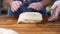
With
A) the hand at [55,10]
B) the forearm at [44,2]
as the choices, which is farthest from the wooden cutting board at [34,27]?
the forearm at [44,2]

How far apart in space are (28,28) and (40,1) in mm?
342

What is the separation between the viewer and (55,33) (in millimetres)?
720

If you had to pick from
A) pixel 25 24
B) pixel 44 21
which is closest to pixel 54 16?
pixel 44 21

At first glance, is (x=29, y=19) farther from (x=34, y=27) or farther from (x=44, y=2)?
(x=44, y=2)

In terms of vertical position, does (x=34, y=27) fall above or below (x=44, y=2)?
below

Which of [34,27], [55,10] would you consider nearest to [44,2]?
[55,10]

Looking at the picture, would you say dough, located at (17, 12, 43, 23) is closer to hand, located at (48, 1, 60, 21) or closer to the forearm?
hand, located at (48, 1, 60, 21)

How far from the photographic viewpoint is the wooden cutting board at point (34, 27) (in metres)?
0.74

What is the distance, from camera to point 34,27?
80 centimetres

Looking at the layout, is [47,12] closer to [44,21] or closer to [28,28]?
[44,21]

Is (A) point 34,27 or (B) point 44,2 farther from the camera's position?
(B) point 44,2

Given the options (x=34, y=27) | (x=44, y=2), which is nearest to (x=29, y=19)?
(x=34, y=27)

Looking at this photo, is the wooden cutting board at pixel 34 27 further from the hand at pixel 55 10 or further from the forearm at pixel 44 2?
the forearm at pixel 44 2

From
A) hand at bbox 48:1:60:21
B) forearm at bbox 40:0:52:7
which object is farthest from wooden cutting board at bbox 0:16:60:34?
forearm at bbox 40:0:52:7
